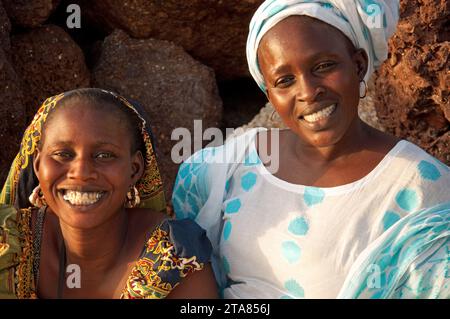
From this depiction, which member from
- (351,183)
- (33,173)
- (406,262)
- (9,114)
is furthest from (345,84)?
(9,114)

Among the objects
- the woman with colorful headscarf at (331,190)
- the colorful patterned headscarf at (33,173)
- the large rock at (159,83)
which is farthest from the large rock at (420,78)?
the colorful patterned headscarf at (33,173)

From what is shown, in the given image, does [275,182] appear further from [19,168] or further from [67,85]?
[67,85]

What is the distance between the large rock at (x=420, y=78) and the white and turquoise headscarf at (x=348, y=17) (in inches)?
34.5

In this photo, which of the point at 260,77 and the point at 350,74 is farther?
the point at 260,77

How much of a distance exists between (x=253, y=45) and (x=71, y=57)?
1.70 m

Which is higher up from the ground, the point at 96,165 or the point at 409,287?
the point at 96,165

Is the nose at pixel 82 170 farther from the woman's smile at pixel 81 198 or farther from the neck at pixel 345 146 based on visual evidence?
the neck at pixel 345 146

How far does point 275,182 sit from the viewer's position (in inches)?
99.0

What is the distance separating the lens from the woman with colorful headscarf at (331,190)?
2.29 metres

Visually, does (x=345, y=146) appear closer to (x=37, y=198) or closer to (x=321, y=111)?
(x=321, y=111)

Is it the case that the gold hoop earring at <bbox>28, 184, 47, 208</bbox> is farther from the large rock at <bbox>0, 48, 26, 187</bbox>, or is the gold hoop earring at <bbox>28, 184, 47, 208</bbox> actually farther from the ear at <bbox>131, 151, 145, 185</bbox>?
the large rock at <bbox>0, 48, 26, 187</bbox>

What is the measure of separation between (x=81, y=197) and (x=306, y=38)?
0.85 m
